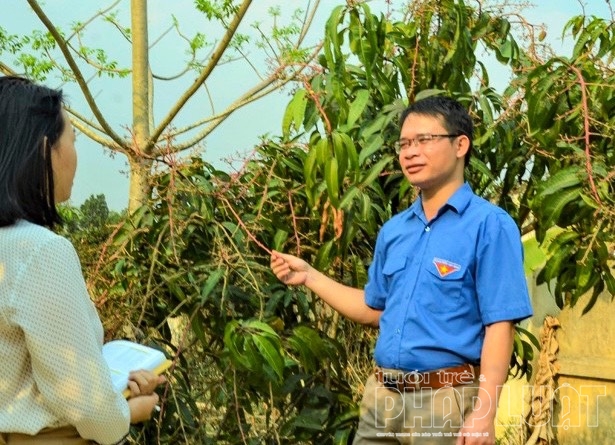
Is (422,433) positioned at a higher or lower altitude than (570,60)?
lower

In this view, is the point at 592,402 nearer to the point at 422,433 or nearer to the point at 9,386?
the point at 422,433

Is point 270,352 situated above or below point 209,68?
below

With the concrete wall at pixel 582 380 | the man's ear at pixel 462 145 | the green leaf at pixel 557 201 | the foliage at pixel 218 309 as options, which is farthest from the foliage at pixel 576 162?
the concrete wall at pixel 582 380

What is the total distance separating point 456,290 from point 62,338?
46.2 inches

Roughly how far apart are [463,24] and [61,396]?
7.44 feet

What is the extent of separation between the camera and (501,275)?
2.47 meters

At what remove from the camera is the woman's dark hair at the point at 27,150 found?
1630 millimetres

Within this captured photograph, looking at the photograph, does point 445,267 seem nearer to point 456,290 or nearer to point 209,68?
point 456,290

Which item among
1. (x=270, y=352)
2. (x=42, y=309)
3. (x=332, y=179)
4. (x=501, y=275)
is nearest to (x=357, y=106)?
(x=332, y=179)

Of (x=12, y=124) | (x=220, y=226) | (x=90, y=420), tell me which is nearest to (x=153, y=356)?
(x=90, y=420)

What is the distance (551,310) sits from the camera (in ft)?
19.9

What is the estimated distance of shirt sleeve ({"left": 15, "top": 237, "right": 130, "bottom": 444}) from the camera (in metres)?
1.59

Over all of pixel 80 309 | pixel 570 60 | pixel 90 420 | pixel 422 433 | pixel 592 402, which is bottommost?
pixel 592 402

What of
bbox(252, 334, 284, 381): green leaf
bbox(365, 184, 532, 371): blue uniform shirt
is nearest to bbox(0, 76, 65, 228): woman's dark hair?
bbox(365, 184, 532, 371): blue uniform shirt
